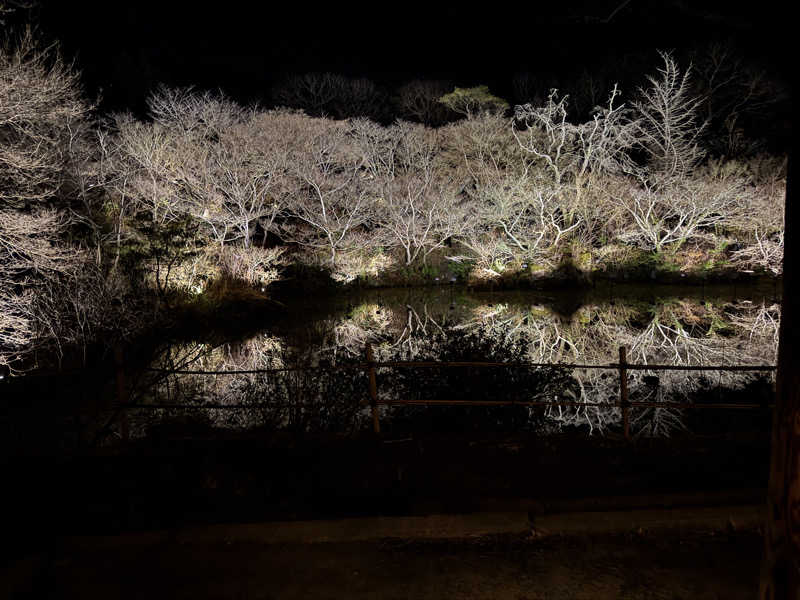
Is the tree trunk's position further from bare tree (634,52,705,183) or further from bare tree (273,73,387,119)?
bare tree (273,73,387,119)

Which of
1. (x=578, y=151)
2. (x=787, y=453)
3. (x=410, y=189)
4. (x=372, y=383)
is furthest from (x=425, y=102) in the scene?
(x=787, y=453)

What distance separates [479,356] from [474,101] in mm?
24142

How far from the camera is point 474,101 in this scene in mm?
28859

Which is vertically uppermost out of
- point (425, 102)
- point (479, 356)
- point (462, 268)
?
point (425, 102)

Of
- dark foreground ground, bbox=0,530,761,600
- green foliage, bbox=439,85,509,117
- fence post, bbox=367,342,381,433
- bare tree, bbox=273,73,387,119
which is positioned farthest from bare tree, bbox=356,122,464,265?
dark foreground ground, bbox=0,530,761,600

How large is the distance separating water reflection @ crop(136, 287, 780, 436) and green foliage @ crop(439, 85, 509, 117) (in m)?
11.8

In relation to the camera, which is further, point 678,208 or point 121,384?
point 678,208

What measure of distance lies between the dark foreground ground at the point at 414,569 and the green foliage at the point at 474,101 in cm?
2759

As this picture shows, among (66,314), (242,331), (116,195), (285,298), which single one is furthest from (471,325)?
(116,195)

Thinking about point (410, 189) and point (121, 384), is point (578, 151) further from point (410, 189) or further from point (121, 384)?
point (121, 384)

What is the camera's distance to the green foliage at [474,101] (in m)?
28.6

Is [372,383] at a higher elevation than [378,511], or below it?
higher

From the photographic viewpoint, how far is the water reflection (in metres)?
7.50

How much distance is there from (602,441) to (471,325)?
10782 millimetres
